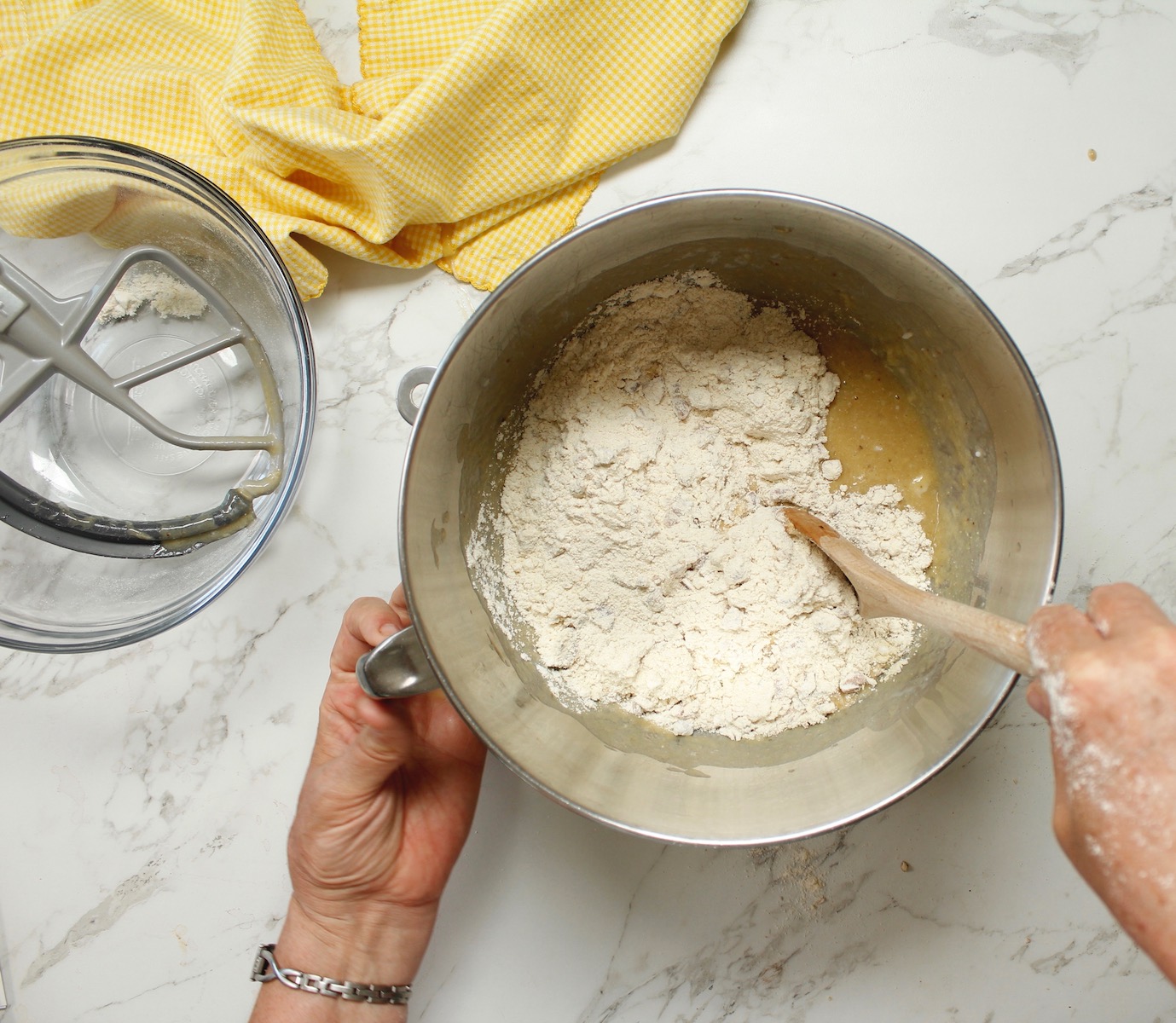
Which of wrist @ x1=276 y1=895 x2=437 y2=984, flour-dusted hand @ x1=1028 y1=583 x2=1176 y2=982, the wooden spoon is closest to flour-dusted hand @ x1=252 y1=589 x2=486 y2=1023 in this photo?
wrist @ x1=276 y1=895 x2=437 y2=984

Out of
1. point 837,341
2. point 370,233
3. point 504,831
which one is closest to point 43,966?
point 504,831

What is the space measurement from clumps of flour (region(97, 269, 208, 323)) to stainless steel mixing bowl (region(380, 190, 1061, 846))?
527 mm

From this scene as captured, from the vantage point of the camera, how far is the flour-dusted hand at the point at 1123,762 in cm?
47

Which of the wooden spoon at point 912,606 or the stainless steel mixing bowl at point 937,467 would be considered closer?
the wooden spoon at point 912,606

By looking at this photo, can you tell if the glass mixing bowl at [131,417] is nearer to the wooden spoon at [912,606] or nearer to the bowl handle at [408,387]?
the bowl handle at [408,387]

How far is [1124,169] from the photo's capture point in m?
1.13

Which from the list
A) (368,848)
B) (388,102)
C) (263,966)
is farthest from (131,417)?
(263,966)

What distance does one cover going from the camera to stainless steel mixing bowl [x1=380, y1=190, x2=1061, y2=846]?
846 millimetres

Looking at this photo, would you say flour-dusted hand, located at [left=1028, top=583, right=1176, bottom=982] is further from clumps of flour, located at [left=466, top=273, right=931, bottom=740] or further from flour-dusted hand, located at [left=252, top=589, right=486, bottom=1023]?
flour-dusted hand, located at [left=252, top=589, right=486, bottom=1023]

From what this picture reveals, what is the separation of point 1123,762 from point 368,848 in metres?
0.87

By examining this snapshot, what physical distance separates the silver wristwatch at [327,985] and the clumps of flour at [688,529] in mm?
474

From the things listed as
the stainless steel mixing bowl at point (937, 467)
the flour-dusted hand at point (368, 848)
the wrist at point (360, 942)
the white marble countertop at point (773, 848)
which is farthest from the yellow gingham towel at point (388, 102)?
the wrist at point (360, 942)

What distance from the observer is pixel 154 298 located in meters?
1.19

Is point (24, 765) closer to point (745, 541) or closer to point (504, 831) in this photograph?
point (504, 831)
